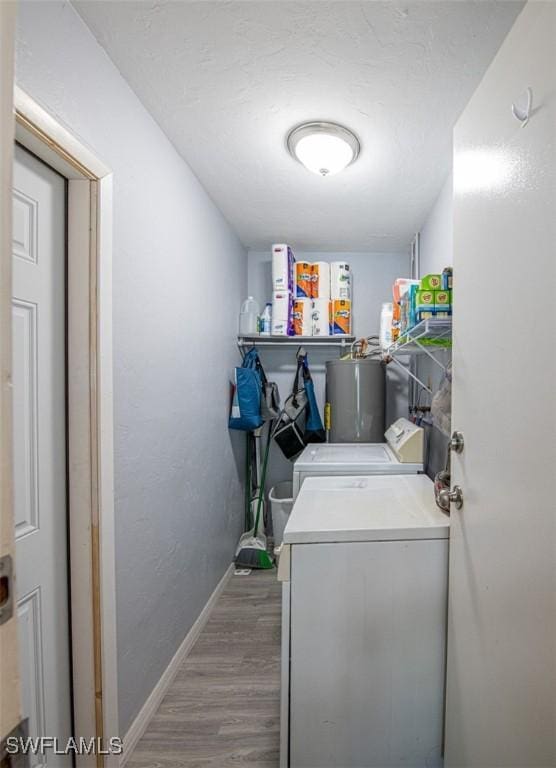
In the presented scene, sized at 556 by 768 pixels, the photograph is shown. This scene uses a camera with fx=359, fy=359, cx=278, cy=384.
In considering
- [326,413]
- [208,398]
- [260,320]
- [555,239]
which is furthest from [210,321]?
[555,239]

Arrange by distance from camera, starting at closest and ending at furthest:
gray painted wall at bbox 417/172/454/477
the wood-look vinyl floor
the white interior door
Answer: the white interior door
the wood-look vinyl floor
gray painted wall at bbox 417/172/454/477

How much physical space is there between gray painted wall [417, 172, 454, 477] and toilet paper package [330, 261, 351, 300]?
560 mm

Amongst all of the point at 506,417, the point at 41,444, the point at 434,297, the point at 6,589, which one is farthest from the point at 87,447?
the point at 434,297

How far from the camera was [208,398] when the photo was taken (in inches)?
84.9

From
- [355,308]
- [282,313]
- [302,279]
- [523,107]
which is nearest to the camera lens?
[523,107]

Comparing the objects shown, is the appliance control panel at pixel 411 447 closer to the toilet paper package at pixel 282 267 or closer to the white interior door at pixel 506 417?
the white interior door at pixel 506 417

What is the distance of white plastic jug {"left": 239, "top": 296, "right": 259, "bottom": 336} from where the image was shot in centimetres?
282

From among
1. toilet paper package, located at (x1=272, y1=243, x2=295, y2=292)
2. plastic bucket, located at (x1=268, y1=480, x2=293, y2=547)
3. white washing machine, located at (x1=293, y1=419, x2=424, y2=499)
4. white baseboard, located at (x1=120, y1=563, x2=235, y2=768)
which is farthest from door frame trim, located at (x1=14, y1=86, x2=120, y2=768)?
plastic bucket, located at (x1=268, y1=480, x2=293, y2=547)

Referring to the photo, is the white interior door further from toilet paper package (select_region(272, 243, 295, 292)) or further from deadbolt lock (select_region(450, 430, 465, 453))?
toilet paper package (select_region(272, 243, 295, 292))

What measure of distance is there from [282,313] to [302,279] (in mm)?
334

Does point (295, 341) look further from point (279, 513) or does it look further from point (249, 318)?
point (279, 513)

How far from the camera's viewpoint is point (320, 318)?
8.96ft

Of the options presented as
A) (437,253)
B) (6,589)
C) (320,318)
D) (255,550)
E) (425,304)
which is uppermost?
(437,253)

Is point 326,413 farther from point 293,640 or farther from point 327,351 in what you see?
point 293,640
